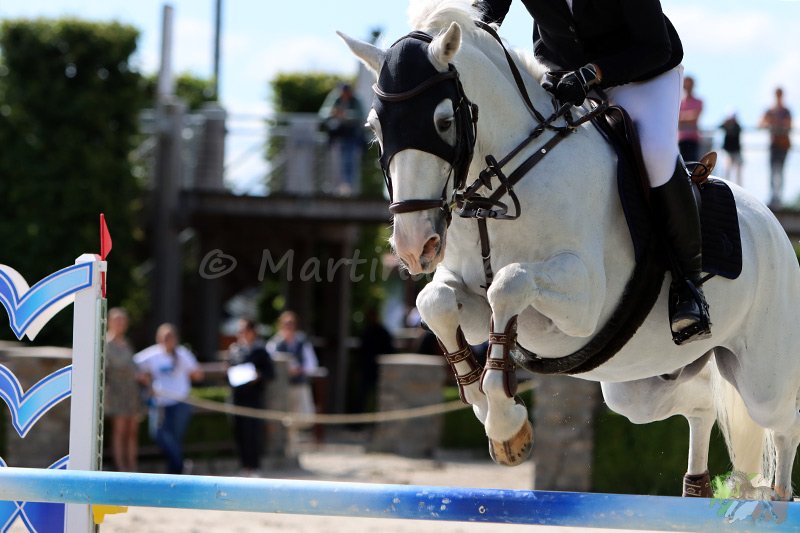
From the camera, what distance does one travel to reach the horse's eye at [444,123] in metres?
3.67

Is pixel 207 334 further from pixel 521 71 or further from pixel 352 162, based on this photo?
pixel 521 71

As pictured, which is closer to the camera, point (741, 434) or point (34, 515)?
point (34, 515)

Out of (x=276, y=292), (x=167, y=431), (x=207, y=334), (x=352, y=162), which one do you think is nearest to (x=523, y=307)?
(x=167, y=431)

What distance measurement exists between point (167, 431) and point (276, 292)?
441 inches

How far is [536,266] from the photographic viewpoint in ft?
12.6

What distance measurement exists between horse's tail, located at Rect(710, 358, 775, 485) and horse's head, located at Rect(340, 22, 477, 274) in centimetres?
196

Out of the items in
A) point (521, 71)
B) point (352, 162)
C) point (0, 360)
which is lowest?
point (0, 360)

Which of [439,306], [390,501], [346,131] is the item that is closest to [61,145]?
[346,131]

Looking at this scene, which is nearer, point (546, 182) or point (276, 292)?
point (546, 182)

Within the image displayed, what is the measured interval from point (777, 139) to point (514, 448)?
33.7 ft

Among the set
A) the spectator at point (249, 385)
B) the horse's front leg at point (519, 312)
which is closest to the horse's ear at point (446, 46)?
the horse's front leg at point (519, 312)

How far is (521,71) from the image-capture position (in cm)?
419

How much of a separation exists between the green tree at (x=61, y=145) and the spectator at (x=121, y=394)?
4138 millimetres

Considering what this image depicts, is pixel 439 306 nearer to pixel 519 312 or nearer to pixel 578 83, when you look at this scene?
pixel 519 312
